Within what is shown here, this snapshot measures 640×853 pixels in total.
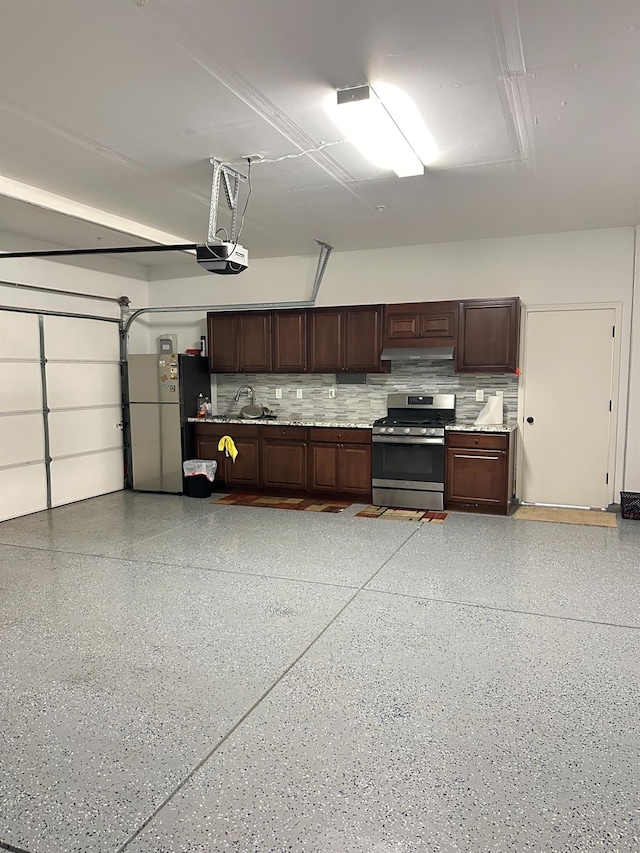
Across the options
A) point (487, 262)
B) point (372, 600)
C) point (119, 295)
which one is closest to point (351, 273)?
point (487, 262)

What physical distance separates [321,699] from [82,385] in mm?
5354

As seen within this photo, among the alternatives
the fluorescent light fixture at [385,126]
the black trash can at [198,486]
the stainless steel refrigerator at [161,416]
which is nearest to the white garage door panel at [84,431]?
the stainless steel refrigerator at [161,416]

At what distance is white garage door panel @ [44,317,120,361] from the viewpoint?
6562 millimetres

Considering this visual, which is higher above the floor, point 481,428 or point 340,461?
point 481,428

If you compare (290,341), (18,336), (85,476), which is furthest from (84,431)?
(290,341)

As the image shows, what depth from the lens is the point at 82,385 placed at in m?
6.99

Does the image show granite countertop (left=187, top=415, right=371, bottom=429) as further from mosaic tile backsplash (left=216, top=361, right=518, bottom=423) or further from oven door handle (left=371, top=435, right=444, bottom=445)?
mosaic tile backsplash (left=216, top=361, right=518, bottom=423)

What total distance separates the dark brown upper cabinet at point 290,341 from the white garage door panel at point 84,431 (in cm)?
214

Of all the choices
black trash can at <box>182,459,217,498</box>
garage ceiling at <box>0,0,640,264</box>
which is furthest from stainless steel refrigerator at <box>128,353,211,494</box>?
garage ceiling at <box>0,0,640,264</box>

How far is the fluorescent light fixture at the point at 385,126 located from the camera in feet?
10.2

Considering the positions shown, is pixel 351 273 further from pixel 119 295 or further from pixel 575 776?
pixel 575 776

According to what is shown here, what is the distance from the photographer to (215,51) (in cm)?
269

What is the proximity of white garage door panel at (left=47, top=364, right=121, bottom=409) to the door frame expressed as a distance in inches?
189

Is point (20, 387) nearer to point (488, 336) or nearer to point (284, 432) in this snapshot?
point (284, 432)
